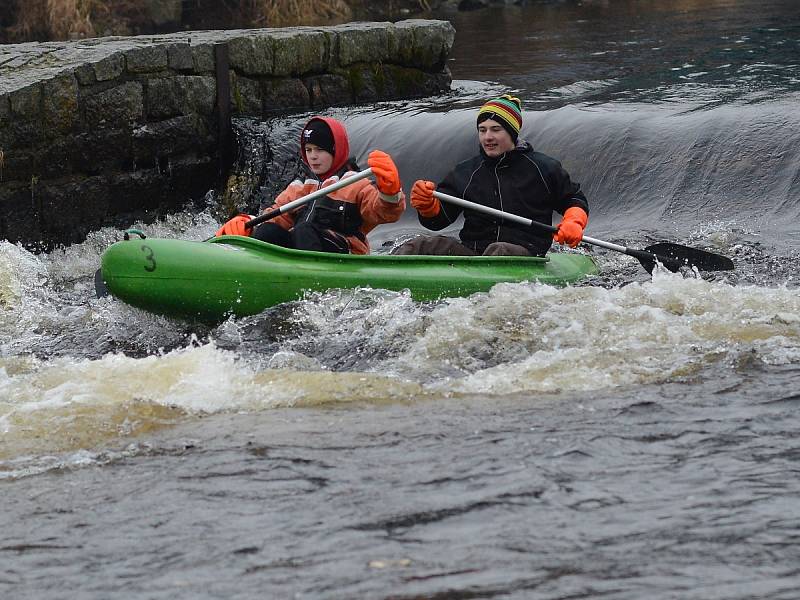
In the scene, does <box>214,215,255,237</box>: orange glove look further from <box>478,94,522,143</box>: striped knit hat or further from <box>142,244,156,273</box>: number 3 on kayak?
<box>478,94,522,143</box>: striped knit hat

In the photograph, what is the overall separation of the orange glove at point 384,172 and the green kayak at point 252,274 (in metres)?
0.40

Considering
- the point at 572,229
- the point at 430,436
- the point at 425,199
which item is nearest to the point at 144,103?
the point at 425,199

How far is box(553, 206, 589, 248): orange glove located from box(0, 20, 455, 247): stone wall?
462 cm

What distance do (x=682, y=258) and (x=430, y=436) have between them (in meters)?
3.41

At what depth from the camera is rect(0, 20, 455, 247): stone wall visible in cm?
923

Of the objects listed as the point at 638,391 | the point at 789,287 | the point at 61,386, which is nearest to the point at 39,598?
the point at 61,386

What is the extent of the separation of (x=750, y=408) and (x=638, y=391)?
50 cm

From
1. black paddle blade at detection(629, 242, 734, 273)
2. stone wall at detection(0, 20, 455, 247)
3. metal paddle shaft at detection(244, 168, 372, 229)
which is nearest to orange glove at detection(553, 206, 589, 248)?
black paddle blade at detection(629, 242, 734, 273)

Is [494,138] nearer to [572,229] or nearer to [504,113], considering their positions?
[504,113]

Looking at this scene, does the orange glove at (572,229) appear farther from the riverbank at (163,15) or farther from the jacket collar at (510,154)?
the riverbank at (163,15)

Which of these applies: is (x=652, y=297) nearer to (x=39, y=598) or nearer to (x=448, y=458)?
(x=448, y=458)

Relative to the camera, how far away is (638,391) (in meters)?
4.92

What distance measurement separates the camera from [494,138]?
7.03m

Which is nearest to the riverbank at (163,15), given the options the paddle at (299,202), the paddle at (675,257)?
the paddle at (299,202)
